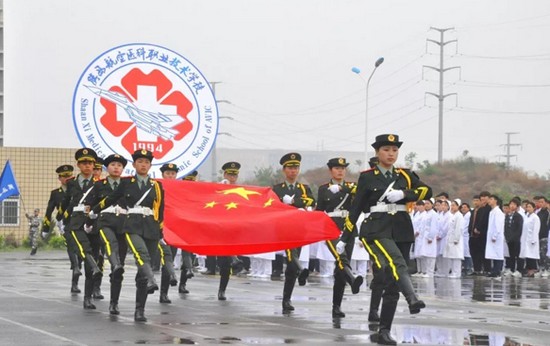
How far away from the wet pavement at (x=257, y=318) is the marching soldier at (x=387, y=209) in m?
0.71

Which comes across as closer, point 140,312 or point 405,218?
point 405,218

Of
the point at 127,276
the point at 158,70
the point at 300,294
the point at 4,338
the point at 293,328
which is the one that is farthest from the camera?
the point at 127,276

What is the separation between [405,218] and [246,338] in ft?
6.72

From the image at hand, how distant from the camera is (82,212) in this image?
57.1 ft

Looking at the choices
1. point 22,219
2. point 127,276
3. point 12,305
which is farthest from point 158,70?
point 22,219

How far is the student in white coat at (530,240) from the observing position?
2805 cm

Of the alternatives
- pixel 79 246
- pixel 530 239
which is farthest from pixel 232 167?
pixel 530 239

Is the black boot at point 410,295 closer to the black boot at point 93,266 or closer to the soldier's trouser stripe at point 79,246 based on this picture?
the black boot at point 93,266

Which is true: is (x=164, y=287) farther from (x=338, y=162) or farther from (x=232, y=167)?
(x=338, y=162)

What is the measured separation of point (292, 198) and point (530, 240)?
39.5 ft

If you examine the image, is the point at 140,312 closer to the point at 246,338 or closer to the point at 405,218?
the point at 246,338

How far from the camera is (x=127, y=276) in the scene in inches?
1006

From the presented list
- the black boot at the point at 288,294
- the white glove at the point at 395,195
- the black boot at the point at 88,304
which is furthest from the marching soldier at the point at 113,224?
the white glove at the point at 395,195

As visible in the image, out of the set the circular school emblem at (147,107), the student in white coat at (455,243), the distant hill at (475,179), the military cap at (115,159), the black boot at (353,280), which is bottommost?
the black boot at (353,280)
